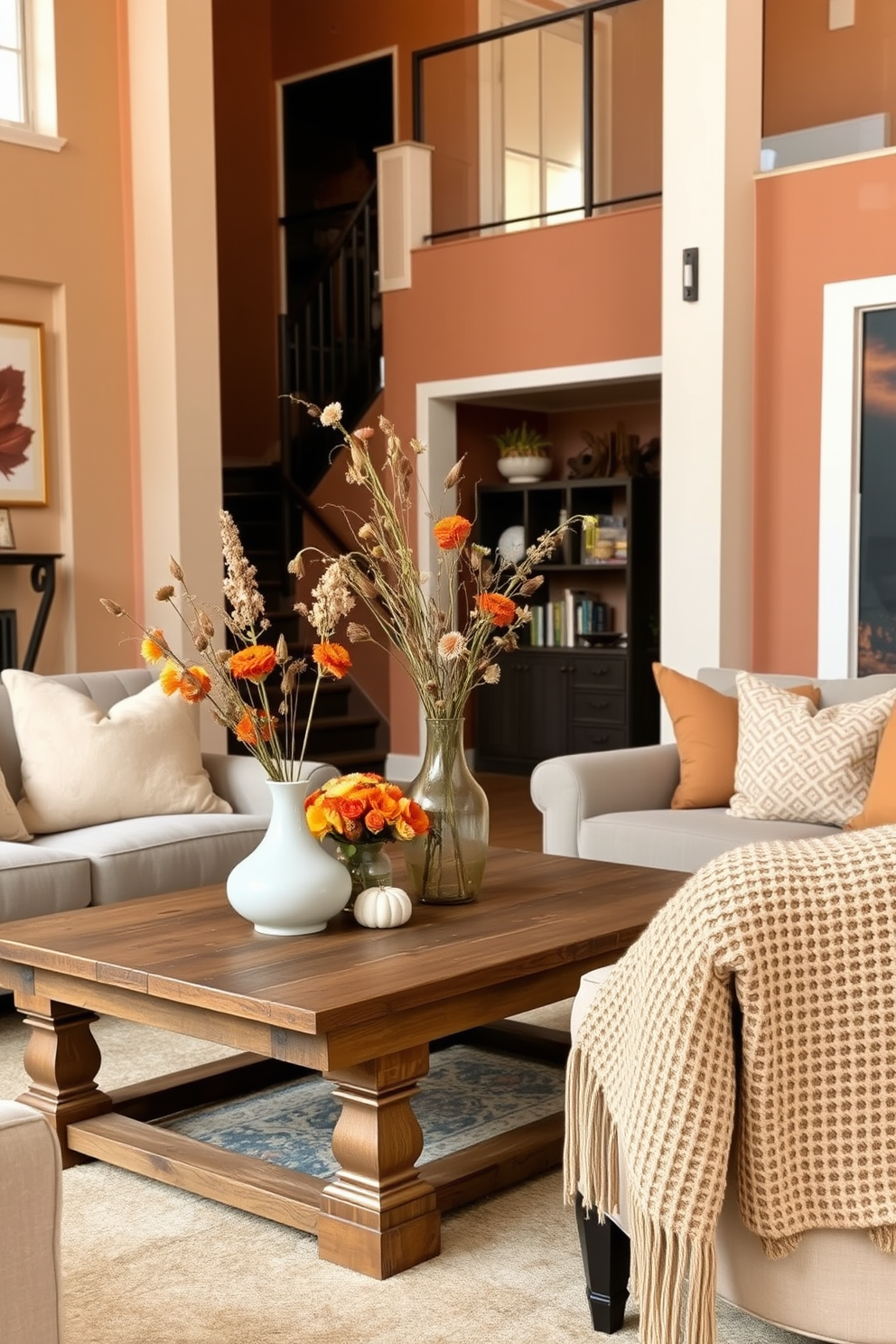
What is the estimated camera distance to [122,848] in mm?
4062

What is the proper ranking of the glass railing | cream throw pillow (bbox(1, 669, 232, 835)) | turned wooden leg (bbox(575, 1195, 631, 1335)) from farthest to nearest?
the glass railing < cream throw pillow (bbox(1, 669, 232, 835)) < turned wooden leg (bbox(575, 1195, 631, 1335))

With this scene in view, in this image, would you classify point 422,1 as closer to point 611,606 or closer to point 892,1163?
point 611,606

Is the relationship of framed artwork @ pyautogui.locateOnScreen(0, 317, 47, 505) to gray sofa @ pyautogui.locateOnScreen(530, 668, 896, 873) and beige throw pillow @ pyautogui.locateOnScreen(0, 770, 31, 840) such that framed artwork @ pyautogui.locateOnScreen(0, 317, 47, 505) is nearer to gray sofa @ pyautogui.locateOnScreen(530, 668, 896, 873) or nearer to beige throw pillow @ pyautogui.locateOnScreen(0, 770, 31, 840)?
beige throw pillow @ pyautogui.locateOnScreen(0, 770, 31, 840)

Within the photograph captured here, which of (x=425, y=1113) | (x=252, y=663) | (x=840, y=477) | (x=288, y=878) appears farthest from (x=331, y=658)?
(x=840, y=477)

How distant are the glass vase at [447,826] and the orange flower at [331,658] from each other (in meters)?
0.30

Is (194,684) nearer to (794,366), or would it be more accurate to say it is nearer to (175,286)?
(794,366)

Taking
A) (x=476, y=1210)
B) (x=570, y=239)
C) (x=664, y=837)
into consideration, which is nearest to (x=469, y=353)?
(x=570, y=239)

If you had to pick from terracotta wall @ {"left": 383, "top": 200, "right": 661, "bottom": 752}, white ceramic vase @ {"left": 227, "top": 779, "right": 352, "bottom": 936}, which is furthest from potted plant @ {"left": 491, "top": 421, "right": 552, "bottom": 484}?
white ceramic vase @ {"left": 227, "top": 779, "right": 352, "bottom": 936}

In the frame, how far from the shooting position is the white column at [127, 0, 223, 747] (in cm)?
655

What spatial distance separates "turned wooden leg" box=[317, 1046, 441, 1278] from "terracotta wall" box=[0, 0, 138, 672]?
14.1ft

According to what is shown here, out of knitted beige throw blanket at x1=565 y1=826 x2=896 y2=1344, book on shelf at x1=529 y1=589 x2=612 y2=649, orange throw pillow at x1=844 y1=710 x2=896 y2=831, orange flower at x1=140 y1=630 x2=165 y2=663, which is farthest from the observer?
book on shelf at x1=529 y1=589 x2=612 y2=649

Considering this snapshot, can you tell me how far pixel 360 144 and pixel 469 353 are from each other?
329 centimetres

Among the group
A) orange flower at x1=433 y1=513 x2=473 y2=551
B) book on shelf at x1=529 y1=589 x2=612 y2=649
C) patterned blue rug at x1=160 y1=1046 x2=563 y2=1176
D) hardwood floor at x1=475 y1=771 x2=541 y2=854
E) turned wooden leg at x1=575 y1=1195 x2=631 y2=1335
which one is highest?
orange flower at x1=433 y1=513 x2=473 y2=551

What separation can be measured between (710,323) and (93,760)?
3.20 metres
